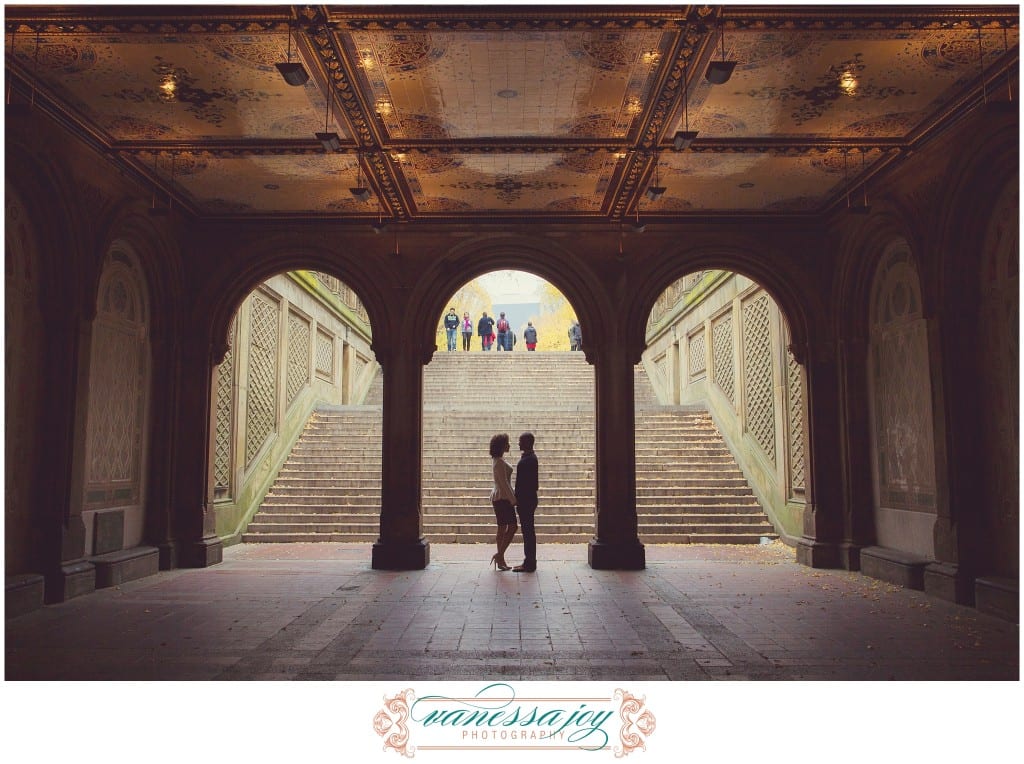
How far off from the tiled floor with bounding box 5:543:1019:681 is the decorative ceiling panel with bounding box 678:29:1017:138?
174 inches

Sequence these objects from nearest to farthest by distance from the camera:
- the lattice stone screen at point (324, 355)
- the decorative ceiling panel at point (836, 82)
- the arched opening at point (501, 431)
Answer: the decorative ceiling panel at point (836, 82)
the arched opening at point (501, 431)
the lattice stone screen at point (324, 355)

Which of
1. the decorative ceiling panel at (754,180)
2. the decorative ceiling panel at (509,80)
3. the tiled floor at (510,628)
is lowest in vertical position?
the tiled floor at (510,628)

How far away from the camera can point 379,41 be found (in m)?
5.92

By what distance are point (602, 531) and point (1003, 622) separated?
14.6 ft

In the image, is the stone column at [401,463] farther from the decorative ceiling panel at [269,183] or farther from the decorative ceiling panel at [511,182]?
the decorative ceiling panel at [511,182]

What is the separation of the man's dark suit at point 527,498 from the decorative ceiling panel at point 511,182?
312 centimetres

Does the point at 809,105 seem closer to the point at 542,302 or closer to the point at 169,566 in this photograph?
the point at 169,566

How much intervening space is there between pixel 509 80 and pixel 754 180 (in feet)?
12.0

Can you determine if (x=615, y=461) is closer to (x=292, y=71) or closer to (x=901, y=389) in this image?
(x=901, y=389)

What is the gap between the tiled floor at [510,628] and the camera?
4973 mm

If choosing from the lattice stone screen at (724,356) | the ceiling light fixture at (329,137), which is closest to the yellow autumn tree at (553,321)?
the lattice stone screen at (724,356)

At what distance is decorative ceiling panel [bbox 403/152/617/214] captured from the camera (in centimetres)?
Result: 829
